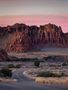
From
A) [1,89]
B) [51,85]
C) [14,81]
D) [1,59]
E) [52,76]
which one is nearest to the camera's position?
[1,89]

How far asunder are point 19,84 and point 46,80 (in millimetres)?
5593

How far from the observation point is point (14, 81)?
67.3 m

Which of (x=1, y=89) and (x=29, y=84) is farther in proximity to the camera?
(x=29, y=84)

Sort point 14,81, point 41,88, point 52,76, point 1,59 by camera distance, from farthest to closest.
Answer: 1. point 1,59
2. point 52,76
3. point 14,81
4. point 41,88

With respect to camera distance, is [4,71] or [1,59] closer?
[4,71]

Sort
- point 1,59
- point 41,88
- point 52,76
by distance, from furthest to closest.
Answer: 1. point 1,59
2. point 52,76
3. point 41,88

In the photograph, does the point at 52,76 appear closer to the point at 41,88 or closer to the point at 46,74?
the point at 46,74

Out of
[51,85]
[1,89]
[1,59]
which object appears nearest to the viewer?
[1,89]

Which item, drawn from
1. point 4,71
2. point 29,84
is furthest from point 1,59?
point 29,84

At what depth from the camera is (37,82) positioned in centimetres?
6738

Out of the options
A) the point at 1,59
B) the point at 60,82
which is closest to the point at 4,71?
the point at 60,82

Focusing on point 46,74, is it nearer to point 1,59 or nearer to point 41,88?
point 41,88

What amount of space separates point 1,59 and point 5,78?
92839mm

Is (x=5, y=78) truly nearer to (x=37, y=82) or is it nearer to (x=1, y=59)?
(x=37, y=82)
